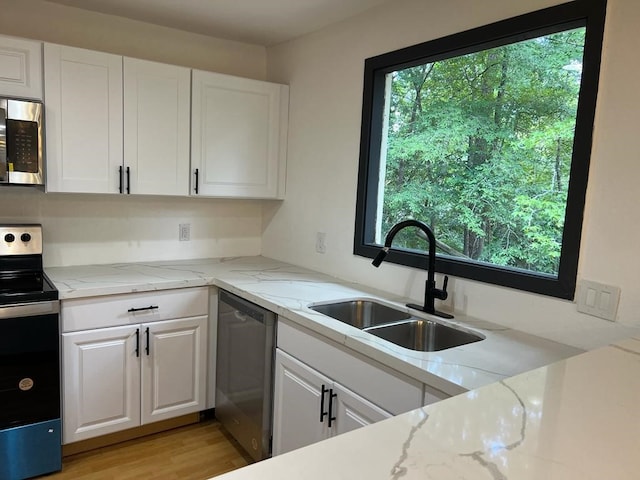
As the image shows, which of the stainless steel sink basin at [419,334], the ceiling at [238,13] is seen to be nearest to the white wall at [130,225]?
the ceiling at [238,13]

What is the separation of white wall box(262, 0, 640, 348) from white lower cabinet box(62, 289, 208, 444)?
850 mm

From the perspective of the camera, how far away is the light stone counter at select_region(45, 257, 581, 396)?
1419 mm

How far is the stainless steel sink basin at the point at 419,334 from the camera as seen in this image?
1902 millimetres

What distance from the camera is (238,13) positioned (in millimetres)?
2586

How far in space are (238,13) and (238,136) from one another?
68 cm

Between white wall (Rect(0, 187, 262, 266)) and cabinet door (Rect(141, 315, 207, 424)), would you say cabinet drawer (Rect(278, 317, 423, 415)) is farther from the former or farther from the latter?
white wall (Rect(0, 187, 262, 266))

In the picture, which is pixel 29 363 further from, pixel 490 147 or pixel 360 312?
pixel 490 147

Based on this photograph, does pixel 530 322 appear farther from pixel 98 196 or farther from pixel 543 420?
pixel 98 196

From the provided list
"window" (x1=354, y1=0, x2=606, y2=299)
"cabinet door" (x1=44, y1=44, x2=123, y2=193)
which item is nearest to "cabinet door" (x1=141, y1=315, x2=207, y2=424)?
"cabinet door" (x1=44, y1=44, x2=123, y2=193)

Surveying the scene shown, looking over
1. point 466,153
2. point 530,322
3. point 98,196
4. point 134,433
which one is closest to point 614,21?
point 466,153

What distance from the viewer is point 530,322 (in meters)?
1.77

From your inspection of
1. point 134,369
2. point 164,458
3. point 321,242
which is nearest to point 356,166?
point 321,242

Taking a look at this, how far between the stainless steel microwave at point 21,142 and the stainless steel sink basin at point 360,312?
1515 mm

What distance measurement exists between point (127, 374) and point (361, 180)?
1.57m
